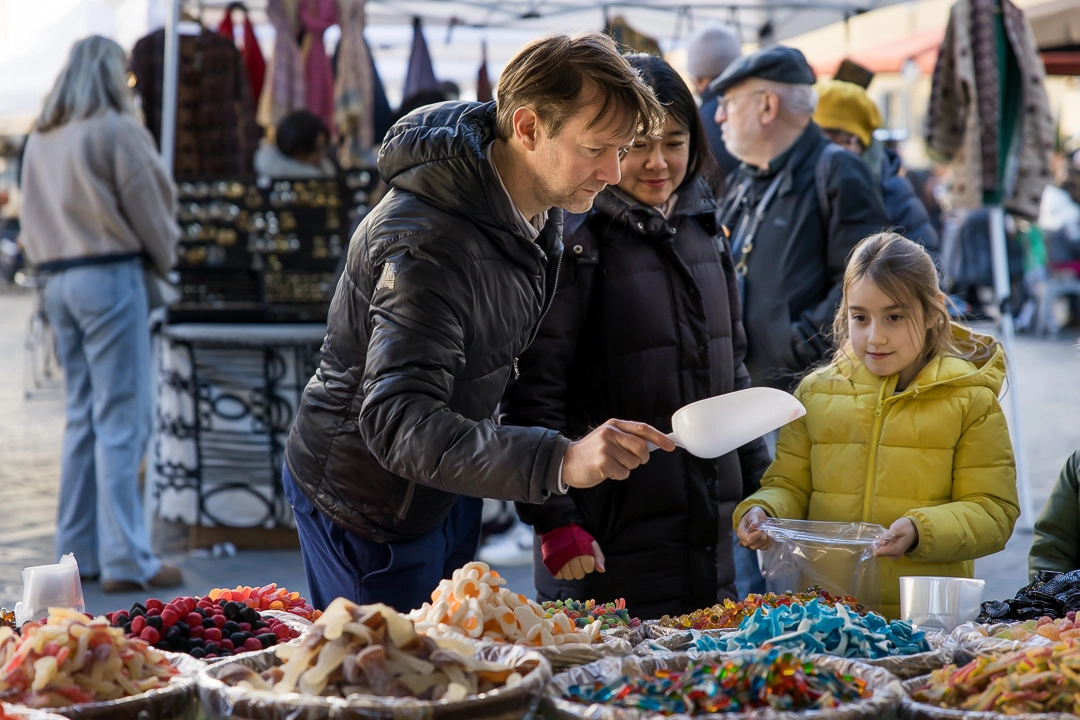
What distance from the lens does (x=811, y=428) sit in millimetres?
2318

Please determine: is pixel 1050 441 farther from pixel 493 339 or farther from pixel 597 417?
pixel 493 339

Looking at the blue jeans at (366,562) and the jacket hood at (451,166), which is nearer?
the jacket hood at (451,166)

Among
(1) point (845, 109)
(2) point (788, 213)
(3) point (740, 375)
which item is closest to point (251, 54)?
(1) point (845, 109)

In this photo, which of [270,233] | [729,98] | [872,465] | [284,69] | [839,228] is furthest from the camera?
[284,69]

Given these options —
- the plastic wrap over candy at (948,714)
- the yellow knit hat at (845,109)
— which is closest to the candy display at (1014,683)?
the plastic wrap over candy at (948,714)

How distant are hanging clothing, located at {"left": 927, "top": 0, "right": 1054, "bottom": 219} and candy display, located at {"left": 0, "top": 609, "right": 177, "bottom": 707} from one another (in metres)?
4.34

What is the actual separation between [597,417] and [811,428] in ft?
1.44

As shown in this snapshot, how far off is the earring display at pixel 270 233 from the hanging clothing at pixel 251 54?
5.26ft

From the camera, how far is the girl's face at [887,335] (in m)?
2.26

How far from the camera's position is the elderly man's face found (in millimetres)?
3430

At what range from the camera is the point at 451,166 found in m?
1.75

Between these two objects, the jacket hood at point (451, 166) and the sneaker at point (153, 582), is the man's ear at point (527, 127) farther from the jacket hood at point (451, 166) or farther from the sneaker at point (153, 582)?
the sneaker at point (153, 582)

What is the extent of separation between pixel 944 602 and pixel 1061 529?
22.8 inches

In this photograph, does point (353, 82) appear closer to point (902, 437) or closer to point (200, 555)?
point (200, 555)
